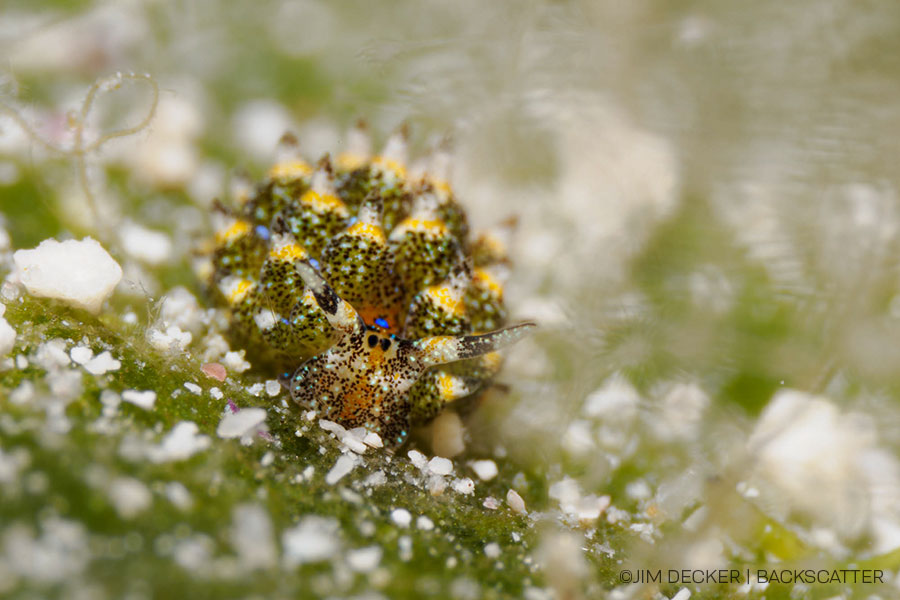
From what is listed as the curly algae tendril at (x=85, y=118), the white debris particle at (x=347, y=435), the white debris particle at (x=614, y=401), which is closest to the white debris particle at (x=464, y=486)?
the white debris particle at (x=347, y=435)

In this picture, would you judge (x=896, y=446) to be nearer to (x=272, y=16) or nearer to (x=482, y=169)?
(x=482, y=169)

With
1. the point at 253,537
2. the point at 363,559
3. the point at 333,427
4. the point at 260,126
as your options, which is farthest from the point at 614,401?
the point at 260,126

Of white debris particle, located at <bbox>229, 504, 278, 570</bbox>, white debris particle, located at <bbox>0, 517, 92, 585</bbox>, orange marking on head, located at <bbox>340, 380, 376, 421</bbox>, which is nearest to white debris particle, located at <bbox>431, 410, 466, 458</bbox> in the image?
orange marking on head, located at <bbox>340, 380, 376, 421</bbox>

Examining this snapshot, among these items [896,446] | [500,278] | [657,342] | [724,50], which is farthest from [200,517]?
[724,50]

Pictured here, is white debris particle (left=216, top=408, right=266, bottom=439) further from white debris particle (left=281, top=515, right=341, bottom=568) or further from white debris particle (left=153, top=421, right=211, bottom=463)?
white debris particle (left=281, top=515, right=341, bottom=568)

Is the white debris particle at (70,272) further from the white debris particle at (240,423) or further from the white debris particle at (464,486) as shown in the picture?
the white debris particle at (464,486)

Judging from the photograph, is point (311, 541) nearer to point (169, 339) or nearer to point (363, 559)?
point (363, 559)
